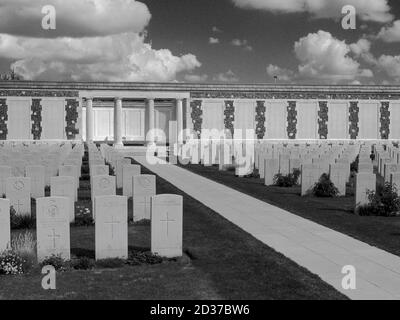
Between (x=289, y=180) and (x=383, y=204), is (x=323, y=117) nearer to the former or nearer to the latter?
(x=289, y=180)

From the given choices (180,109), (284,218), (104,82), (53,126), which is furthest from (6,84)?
(284,218)

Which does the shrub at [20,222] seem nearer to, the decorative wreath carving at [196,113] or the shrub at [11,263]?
the shrub at [11,263]

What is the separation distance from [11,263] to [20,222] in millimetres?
3607

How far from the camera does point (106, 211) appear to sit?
30.5ft

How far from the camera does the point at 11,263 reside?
855 cm

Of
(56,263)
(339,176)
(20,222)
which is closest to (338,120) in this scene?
(339,176)

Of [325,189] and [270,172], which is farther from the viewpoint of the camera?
[270,172]

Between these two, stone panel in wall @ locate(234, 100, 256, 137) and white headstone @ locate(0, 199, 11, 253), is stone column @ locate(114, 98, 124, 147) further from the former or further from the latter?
white headstone @ locate(0, 199, 11, 253)

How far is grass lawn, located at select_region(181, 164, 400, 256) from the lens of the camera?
36.5 ft

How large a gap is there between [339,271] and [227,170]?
20853mm

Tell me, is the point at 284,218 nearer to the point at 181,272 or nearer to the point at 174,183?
the point at 181,272

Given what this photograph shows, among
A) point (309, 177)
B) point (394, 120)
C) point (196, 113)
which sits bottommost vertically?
point (309, 177)

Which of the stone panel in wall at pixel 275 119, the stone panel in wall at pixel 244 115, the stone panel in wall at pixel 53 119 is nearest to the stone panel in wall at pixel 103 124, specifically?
the stone panel in wall at pixel 53 119
